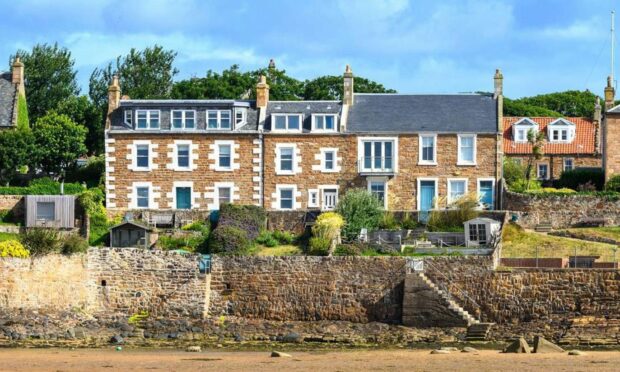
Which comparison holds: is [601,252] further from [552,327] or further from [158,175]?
[158,175]

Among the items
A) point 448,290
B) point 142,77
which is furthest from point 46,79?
point 448,290

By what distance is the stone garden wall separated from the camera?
227 ft

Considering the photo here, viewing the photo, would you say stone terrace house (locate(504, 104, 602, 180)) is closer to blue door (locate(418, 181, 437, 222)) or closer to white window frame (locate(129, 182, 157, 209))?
blue door (locate(418, 181, 437, 222))

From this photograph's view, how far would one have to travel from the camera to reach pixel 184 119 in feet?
241

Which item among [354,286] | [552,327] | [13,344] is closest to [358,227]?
[354,286]

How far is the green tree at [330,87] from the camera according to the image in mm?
94875

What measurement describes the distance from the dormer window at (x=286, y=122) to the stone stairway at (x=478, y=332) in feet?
61.3

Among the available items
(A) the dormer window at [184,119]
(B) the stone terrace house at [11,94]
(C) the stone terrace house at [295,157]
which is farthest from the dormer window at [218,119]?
(B) the stone terrace house at [11,94]

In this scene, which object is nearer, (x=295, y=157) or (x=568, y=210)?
(x=568, y=210)

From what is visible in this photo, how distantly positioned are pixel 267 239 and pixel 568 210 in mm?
13381

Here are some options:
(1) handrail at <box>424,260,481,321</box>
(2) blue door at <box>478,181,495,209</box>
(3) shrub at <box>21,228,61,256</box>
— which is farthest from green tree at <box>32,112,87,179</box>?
(1) handrail at <box>424,260,481,321</box>

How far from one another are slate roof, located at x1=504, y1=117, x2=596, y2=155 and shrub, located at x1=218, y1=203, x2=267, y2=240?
21.9 meters

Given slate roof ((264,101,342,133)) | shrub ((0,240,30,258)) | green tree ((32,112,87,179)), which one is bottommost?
shrub ((0,240,30,258))

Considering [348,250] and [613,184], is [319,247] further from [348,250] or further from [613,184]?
[613,184]
